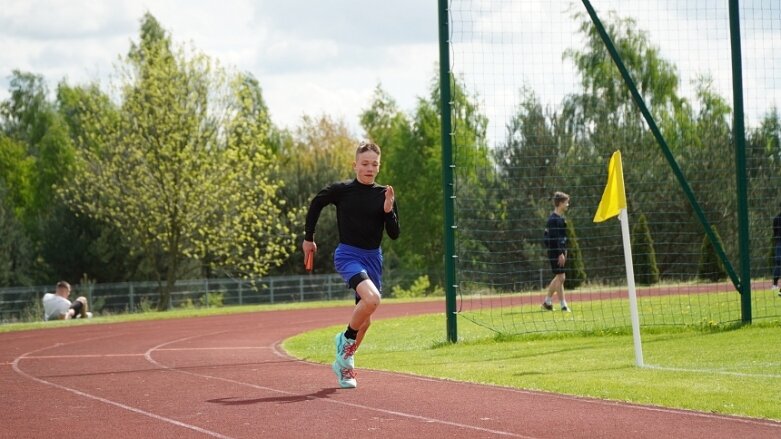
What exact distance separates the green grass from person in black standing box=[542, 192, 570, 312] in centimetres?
223

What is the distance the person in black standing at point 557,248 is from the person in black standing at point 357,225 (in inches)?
357

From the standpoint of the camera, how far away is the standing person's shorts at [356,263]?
35.5ft

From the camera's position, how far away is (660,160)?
2731cm

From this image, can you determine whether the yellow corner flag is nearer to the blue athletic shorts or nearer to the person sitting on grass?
the blue athletic shorts

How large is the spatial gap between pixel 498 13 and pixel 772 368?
7024 millimetres

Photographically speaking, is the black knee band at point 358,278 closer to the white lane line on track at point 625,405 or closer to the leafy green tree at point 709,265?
the white lane line on track at point 625,405

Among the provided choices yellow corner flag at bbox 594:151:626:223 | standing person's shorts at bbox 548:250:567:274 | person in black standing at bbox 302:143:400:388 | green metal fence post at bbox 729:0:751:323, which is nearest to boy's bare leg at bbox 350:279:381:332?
person in black standing at bbox 302:143:400:388

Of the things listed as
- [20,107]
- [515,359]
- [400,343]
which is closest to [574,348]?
[515,359]

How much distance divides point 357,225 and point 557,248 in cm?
969

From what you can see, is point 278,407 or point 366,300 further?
point 366,300

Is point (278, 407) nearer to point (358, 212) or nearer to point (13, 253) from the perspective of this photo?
point (358, 212)

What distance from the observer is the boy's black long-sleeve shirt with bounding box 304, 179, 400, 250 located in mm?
10930

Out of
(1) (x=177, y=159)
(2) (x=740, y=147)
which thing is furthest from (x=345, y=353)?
(1) (x=177, y=159)

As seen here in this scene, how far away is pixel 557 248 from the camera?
65.8 ft
